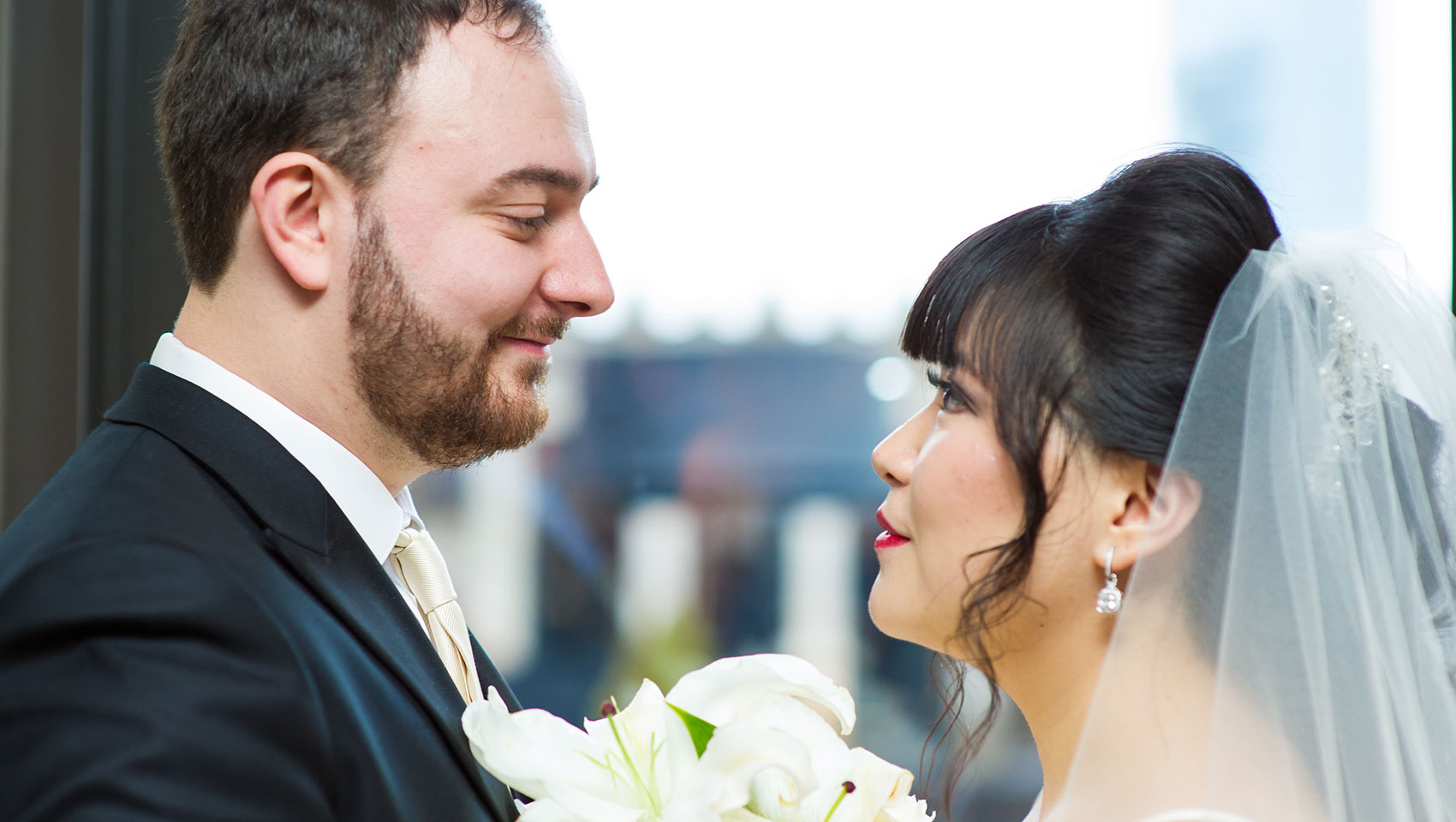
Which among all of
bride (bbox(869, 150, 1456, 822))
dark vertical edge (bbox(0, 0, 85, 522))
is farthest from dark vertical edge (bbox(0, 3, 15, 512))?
bride (bbox(869, 150, 1456, 822))

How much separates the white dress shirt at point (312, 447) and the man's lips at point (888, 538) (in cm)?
48

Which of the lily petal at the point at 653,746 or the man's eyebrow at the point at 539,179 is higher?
the man's eyebrow at the point at 539,179

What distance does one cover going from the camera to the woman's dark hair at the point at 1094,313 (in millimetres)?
1017

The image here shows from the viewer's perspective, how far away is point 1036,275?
108 cm

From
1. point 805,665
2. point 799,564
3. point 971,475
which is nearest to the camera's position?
point 805,665

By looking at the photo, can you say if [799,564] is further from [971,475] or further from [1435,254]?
[1435,254]

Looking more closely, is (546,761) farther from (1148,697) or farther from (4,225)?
(4,225)

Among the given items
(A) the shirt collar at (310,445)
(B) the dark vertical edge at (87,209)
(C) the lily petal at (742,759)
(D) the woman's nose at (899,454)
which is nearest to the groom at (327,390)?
(A) the shirt collar at (310,445)

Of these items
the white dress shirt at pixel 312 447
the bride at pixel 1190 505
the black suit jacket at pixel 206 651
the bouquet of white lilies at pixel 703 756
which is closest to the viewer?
the black suit jacket at pixel 206 651

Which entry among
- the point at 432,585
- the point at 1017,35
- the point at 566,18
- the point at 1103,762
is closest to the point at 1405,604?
the point at 1103,762

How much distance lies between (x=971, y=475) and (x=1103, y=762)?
0.97 feet

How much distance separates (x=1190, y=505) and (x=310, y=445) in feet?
2.74

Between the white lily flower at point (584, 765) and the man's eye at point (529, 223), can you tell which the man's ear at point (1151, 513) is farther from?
the man's eye at point (529, 223)

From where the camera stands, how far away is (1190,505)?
0.97 m
